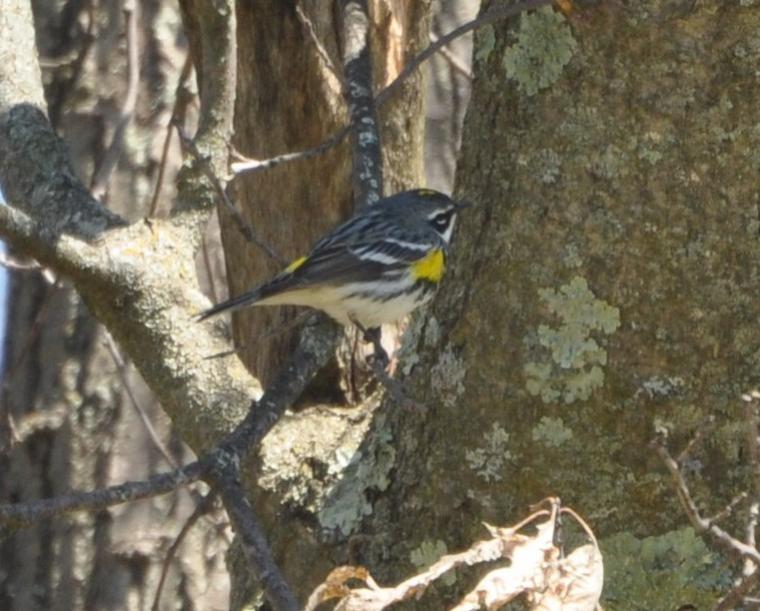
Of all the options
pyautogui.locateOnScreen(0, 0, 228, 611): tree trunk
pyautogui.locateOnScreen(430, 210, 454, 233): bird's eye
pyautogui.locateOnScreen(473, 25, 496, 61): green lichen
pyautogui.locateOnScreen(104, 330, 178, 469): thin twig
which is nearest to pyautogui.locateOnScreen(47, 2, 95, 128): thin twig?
pyautogui.locateOnScreen(0, 0, 228, 611): tree trunk

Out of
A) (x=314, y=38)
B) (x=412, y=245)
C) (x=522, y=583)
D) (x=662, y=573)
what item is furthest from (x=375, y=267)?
(x=522, y=583)

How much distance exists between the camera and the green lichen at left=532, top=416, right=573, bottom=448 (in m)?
3.02

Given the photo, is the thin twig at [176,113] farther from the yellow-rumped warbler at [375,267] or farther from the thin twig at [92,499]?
the thin twig at [92,499]

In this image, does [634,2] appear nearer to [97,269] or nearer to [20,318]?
[97,269]

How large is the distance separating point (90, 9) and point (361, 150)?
2.45m

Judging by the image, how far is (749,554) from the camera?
2121mm

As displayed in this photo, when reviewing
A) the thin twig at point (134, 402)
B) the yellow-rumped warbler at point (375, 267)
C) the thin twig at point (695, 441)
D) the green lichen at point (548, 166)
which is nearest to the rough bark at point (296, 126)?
the yellow-rumped warbler at point (375, 267)

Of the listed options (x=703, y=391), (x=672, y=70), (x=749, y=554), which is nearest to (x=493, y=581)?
(x=749, y=554)

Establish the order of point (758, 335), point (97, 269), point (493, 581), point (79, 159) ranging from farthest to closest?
point (79, 159) < point (97, 269) < point (758, 335) < point (493, 581)

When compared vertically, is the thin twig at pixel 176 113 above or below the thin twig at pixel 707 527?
above

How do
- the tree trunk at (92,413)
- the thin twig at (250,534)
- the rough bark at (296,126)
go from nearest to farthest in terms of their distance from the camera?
the thin twig at (250,534) < the rough bark at (296,126) < the tree trunk at (92,413)

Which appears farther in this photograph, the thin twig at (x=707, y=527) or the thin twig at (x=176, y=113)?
the thin twig at (x=176, y=113)

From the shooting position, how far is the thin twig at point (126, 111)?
17.3 feet

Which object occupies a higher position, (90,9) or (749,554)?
(90,9)
